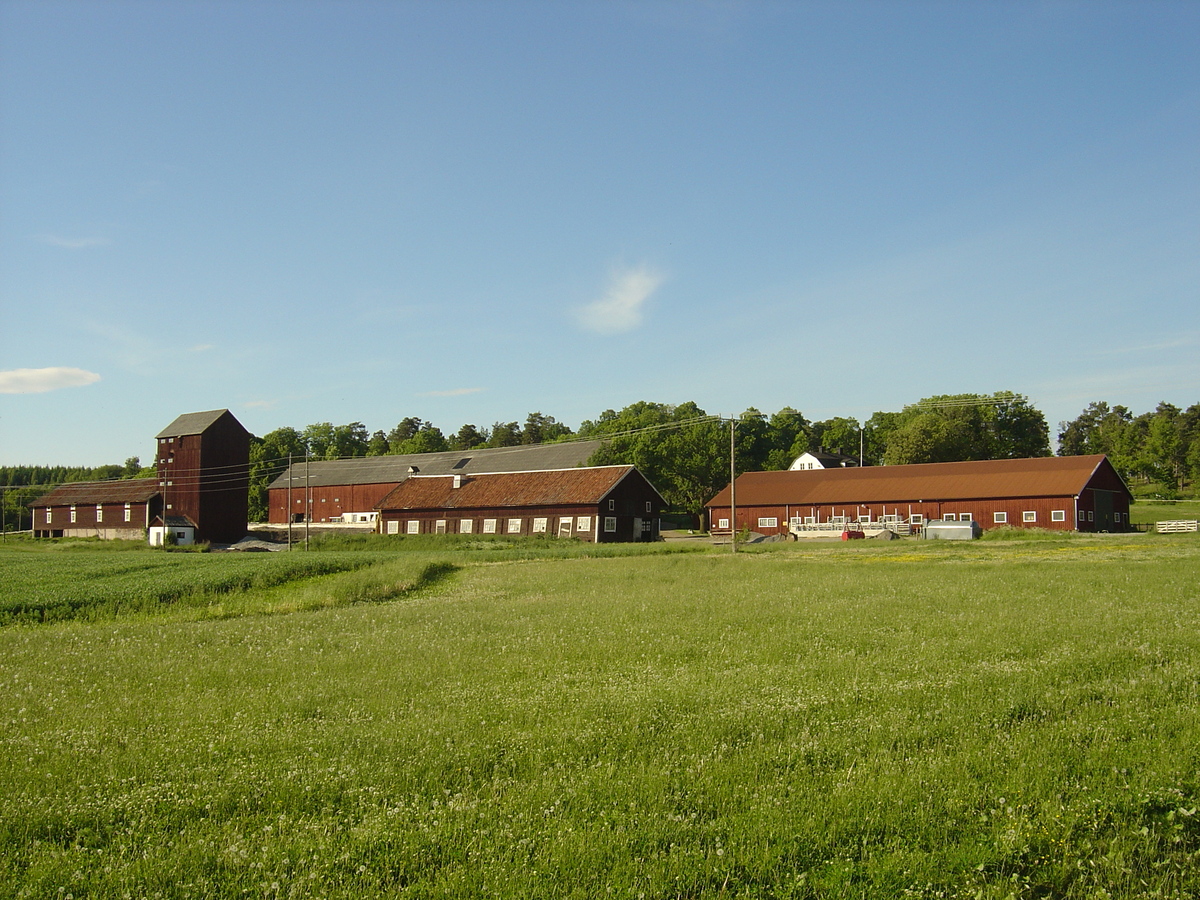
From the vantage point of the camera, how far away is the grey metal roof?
97500 millimetres

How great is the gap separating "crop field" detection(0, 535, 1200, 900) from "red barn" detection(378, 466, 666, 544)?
51540mm

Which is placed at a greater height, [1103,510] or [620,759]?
[1103,510]

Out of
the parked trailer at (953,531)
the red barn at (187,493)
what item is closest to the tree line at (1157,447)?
the parked trailer at (953,531)

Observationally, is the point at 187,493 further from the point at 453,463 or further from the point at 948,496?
the point at 948,496

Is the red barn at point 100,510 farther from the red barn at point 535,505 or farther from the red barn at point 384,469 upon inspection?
the red barn at point 535,505

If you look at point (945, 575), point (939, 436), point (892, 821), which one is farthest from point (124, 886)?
point (939, 436)

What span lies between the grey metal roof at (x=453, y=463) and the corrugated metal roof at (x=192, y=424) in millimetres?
12135

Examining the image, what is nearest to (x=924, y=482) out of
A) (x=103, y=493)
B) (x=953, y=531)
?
(x=953, y=531)

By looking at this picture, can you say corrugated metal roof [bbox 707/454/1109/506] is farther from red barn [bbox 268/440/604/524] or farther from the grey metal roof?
red barn [bbox 268/440/604/524]

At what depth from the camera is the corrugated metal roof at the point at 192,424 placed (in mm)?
86375

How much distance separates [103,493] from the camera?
91.6 metres

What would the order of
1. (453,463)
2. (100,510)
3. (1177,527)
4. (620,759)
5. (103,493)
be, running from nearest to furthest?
1. (620,759)
2. (1177,527)
3. (100,510)
4. (103,493)
5. (453,463)

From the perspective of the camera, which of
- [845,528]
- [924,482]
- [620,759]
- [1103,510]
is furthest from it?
[924,482]

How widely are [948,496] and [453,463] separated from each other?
5591 centimetres
